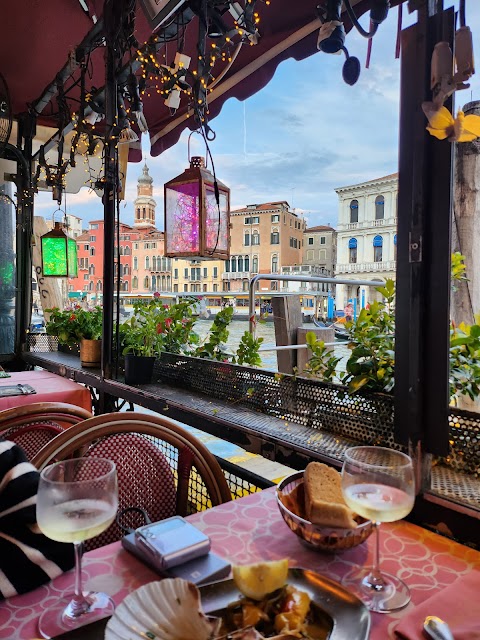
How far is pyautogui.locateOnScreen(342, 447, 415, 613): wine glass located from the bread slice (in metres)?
0.04

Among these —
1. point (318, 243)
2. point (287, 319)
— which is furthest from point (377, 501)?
point (318, 243)

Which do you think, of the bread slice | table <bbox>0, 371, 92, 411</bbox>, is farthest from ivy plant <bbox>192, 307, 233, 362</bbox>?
the bread slice

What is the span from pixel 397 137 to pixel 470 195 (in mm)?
984

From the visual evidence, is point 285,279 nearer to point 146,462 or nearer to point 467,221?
point 467,221

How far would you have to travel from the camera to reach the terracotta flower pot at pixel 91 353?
3.06 m

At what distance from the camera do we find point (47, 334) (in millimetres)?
4055

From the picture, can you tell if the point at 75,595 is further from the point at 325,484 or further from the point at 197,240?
the point at 197,240

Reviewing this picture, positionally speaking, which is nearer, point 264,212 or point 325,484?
point 325,484

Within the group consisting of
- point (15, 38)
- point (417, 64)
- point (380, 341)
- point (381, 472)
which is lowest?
point (381, 472)

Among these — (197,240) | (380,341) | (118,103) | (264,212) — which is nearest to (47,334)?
(118,103)

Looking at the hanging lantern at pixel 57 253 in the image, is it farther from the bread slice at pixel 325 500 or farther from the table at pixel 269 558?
the bread slice at pixel 325 500

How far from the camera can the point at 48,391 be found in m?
2.68

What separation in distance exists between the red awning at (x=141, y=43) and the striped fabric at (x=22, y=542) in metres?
2.20

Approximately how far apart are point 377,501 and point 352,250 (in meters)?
3.22
